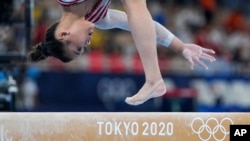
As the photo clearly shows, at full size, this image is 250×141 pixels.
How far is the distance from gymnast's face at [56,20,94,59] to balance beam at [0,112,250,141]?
1.35 ft

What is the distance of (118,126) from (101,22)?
0.68m

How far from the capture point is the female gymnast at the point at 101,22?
4.44 metres

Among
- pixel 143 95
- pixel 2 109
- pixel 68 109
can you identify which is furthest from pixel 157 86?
pixel 68 109

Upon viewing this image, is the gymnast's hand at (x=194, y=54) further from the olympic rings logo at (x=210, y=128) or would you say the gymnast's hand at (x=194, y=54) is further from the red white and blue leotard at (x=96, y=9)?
the red white and blue leotard at (x=96, y=9)

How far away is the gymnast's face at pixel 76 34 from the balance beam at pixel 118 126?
1.35ft

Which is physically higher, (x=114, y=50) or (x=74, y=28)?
(x=74, y=28)

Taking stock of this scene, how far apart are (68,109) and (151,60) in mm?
4350

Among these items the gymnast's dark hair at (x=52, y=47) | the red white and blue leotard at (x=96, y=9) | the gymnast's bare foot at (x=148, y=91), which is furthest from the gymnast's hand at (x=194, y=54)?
the gymnast's dark hair at (x=52, y=47)

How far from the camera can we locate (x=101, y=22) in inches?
190

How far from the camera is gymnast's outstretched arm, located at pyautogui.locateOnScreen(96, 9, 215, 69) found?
4.79 metres

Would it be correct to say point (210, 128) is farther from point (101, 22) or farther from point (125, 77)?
point (125, 77)

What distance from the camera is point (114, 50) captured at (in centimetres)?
988

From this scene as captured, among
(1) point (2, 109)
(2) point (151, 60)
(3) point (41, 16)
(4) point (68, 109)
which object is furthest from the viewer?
(3) point (41, 16)

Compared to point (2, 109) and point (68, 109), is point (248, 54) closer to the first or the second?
point (68, 109)
